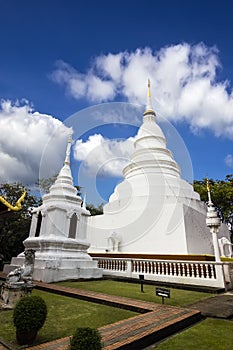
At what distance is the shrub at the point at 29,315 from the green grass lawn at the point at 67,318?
0.29 meters

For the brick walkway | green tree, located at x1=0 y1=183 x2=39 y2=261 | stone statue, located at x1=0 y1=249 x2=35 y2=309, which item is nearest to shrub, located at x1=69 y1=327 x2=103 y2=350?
the brick walkway

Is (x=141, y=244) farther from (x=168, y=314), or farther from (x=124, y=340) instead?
(x=124, y=340)

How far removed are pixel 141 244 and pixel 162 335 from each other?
1467 cm

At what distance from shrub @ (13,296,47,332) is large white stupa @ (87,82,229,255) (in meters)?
14.3

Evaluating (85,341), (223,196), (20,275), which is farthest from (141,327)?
(223,196)

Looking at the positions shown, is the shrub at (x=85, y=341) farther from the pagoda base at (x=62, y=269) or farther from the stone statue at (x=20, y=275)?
→ the pagoda base at (x=62, y=269)

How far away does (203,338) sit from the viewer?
12.6 ft

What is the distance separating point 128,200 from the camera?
20.4m

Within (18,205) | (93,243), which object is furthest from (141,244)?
(18,205)

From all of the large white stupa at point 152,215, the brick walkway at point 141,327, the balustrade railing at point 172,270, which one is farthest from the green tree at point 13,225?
the brick walkway at point 141,327

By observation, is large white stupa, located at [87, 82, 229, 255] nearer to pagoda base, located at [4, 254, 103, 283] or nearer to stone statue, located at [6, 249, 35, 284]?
pagoda base, located at [4, 254, 103, 283]

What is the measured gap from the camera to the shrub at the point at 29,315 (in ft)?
10.8

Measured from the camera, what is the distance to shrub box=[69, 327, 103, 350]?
95.9 inches

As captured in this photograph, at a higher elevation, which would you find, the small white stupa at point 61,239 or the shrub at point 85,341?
the small white stupa at point 61,239
